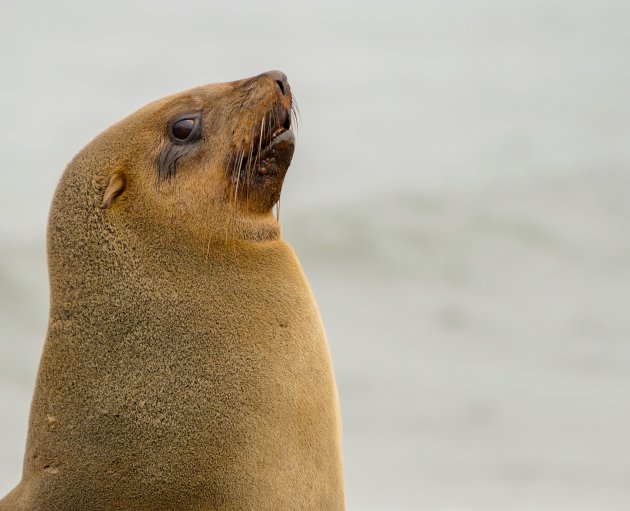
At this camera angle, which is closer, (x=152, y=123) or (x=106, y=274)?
(x=106, y=274)

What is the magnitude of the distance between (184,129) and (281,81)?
58cm

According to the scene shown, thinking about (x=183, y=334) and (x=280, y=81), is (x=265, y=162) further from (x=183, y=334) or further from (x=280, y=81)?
(x=183, y=334)

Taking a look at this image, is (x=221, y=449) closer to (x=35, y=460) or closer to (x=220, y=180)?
(x=35, y=460)

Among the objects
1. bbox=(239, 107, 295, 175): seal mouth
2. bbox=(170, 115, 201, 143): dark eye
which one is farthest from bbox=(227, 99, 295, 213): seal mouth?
bbox=(170, 115, 201, 143): dark eye

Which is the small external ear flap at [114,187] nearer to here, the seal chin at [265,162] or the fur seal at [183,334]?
the fur seal at [183,334]

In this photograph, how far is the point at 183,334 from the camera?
15.8ft

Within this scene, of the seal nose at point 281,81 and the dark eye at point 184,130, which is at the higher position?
the seal nose at point 281,81

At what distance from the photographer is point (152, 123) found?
5258 mm

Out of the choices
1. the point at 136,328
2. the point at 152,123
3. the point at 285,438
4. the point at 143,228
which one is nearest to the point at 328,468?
the point at 285,438

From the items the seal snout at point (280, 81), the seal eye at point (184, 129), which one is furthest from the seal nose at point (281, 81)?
the seal eye at point (184, 129)

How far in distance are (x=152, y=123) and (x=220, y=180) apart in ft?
1.58

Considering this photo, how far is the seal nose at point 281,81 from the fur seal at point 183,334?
0.02m

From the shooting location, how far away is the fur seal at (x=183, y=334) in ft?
15.4

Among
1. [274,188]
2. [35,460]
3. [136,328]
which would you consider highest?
[274,188]
